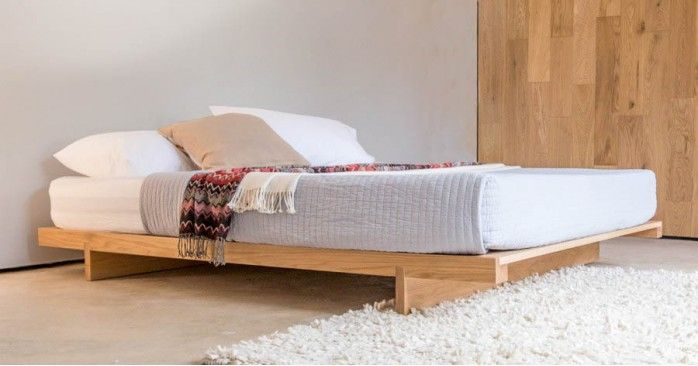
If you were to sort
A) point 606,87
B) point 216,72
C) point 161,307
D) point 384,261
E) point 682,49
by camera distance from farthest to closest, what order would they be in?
point 606,87
point 682,49
point 216,72
point 161,307
point 384,261

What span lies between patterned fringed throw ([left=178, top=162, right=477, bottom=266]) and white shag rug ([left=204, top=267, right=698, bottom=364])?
63 cm

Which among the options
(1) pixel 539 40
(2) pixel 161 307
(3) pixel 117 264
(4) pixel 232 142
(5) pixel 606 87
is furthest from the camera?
(1) pixel 539 40

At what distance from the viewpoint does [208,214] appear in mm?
3033

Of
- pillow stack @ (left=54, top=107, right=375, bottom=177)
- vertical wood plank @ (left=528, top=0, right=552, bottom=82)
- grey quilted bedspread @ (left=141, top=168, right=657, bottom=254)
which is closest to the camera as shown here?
grey quilted bedspread @ (left=141, top=168, right=657, bottom=254)

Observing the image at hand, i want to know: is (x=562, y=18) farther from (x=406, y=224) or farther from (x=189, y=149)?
(x=406, y=224)

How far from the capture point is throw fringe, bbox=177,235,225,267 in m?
3.02

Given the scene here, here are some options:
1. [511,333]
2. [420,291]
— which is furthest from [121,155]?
[511,333]

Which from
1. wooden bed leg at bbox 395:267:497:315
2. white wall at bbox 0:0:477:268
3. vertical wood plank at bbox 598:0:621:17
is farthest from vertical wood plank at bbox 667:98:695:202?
wooden bed leg at bbox 395:267:497:315

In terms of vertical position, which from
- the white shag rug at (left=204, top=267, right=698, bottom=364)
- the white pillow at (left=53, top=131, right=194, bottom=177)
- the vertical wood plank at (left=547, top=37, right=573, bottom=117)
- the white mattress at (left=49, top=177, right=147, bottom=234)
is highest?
the vertical wood plank at (left=547, top=37, right=573, bottom=117)

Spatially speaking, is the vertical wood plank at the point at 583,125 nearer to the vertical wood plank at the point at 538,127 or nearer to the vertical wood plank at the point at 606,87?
the vertical wood plank at the point at 606,87

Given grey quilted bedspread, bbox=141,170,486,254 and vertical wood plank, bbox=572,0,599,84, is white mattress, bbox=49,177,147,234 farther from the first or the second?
vertical wood plank, bbox=572,0,599,84

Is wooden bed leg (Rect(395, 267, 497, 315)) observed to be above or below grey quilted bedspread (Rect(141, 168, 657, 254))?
below

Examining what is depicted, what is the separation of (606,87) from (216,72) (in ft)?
8.09

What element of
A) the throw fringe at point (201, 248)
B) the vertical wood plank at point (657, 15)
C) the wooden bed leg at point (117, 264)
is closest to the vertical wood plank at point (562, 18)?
the vertical wood plank at point (657, 15)
